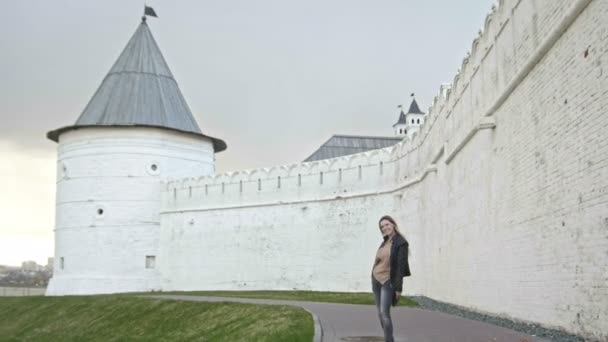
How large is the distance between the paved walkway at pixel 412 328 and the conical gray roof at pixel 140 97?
18691mm

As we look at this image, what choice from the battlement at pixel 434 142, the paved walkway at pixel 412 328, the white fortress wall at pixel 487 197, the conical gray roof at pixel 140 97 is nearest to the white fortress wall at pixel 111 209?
the conical gray roof at pixel 140 97

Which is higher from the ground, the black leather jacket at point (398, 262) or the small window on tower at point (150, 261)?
the black leather jacket at point (398, 262)

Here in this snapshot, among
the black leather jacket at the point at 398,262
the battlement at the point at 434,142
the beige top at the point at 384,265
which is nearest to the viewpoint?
the black leather jacket at the point at 398,262

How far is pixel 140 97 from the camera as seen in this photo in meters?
29.9

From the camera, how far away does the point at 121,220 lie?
1110 inches

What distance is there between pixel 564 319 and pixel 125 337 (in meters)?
12.5

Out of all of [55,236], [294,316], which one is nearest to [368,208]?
[294,316]

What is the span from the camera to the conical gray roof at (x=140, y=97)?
29125 millimetres

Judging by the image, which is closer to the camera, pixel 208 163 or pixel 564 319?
pixel 564 319

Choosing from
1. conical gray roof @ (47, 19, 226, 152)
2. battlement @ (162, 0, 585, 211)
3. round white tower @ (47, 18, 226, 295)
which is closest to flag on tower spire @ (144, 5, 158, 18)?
conical gray roof @ (47, 19, 226, 152)

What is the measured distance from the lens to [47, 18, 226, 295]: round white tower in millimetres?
28062

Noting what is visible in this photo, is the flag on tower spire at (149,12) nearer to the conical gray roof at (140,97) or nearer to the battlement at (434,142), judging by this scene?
the conical gray roof at (140,97)

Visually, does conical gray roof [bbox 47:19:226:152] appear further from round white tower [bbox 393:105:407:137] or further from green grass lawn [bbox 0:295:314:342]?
round white tower [bbox 393:105:407:137]

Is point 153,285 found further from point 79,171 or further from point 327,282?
point 327,282
